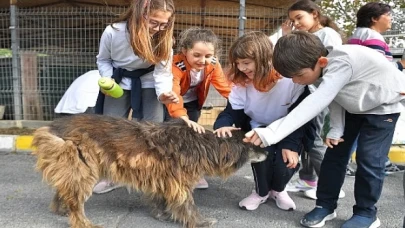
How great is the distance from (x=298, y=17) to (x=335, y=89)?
62.8 inches

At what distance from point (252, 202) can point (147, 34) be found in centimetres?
167

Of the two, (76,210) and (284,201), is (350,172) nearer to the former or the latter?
(284,201)

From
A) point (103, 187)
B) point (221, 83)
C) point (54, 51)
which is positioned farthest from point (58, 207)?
point (54, 51)

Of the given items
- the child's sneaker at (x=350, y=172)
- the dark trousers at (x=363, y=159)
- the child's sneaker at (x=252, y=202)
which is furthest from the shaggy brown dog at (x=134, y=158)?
the child's sneaker at (x=350, y=172)

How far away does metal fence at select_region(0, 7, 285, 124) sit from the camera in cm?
645

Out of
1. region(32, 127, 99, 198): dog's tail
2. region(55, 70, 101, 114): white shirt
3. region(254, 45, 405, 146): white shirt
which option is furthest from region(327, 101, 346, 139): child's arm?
region(55, 70, 101, 114): white shirt

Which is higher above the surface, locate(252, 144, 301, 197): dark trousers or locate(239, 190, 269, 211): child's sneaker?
locate(252, 144, 301, 197): dark trousers

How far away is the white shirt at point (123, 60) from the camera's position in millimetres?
3525

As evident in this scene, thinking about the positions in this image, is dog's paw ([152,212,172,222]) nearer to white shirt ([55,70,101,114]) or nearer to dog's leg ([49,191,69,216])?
dog's leg ([49,191,69,216])

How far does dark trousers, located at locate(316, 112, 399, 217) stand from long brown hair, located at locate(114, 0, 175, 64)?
1563 millimetres

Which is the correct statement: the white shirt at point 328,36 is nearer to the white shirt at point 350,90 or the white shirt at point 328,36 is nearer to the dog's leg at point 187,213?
the white shirt at point 350,90

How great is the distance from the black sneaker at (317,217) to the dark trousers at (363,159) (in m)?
0.05

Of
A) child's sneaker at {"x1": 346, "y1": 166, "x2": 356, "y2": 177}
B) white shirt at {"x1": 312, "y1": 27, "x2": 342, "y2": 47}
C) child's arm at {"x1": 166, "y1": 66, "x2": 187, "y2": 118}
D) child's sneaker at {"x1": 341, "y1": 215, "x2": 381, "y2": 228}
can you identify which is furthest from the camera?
child's sneaker at {"x1": 346, "y1": 166, "x2": 356, "y2": 177}

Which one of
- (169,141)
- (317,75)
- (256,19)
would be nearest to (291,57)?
(317,75)
